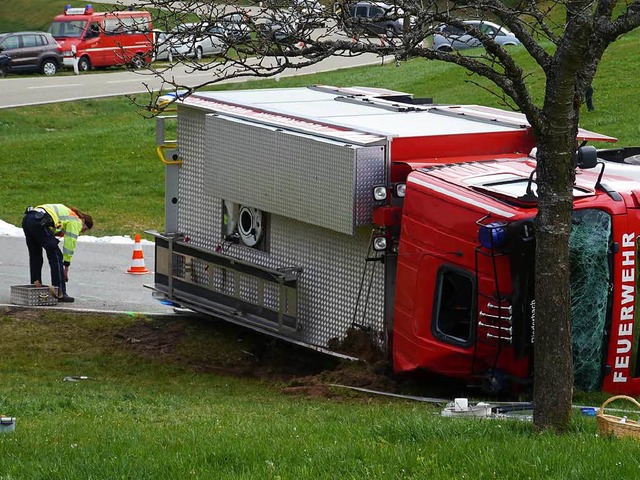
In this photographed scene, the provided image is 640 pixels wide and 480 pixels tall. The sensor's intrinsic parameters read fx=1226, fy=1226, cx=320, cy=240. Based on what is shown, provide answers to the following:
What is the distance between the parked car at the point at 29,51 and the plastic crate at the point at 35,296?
2730 cm

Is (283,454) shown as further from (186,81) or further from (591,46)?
(186,81)

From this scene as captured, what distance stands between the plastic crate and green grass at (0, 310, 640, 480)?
223 centimetres

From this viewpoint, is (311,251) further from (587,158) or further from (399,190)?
(587,158)

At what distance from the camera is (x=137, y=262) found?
57.5 ft

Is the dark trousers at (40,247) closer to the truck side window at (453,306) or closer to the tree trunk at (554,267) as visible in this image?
the truck side window at (453,306)

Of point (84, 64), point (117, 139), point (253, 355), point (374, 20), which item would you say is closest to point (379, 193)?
point (253, 355)

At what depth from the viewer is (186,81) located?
37031 mm

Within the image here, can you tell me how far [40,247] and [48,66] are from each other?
27.9 m

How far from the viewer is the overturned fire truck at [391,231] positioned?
9.86m

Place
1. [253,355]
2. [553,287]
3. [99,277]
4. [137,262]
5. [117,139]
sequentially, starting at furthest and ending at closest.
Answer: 1. [117,139]
2. [137,262]
3. [99,277]
4. [253,355]
5. [553,287]

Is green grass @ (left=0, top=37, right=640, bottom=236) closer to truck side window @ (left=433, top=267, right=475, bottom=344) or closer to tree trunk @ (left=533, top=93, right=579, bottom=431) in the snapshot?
truck side window @ (left=433, top=267, right=475, bottom=344)

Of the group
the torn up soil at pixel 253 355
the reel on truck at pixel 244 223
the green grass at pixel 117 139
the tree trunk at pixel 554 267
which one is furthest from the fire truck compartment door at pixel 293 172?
the green grass at pixel 117 139

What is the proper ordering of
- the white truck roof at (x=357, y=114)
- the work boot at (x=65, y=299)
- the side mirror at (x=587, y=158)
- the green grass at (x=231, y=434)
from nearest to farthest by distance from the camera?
the green grass at (x=231, y=434) → the side mirror at (x=587, y=158) → the white truck roof at (x=357, y=114) → the work boot at (x=65, y=299)

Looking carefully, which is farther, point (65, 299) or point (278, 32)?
point (65, 299)
